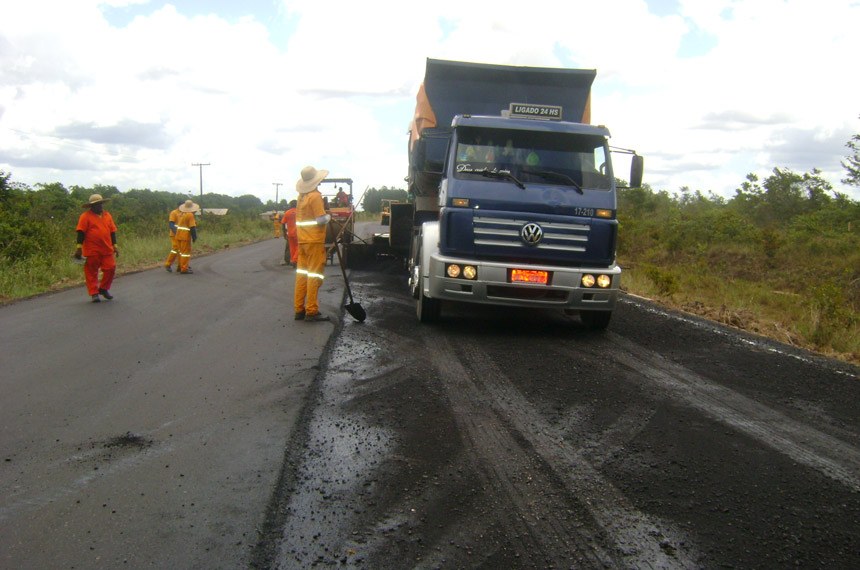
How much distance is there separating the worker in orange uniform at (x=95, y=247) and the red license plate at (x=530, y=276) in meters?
6.54

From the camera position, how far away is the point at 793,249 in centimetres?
2086

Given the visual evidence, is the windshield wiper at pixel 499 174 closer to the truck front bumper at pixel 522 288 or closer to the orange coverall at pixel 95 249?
the truck front bumper at pixel 522 288

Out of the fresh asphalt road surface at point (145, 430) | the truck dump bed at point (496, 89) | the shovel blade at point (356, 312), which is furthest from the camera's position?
the truck dump bed at point (496, 89)

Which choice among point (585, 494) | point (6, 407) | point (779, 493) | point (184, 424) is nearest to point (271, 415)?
point (184, 424)

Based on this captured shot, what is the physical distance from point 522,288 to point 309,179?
326 centimetres

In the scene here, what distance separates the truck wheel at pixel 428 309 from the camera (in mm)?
8359

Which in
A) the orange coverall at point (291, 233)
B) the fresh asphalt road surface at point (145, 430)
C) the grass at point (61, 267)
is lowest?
the grass at point (61, 267)

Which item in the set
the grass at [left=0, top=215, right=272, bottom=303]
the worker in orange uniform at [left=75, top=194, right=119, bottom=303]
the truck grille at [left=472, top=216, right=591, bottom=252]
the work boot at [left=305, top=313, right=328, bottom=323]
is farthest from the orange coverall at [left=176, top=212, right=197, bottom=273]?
the truck grille at [left=472, top=216, right=591, bottom=252]

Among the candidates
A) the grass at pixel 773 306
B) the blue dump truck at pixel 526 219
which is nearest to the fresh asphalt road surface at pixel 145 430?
the blue dump truck at pixel 526 219

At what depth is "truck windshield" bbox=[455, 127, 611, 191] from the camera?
782 centimetres

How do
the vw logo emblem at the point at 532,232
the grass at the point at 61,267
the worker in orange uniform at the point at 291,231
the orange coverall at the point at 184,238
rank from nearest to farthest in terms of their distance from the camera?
the vw logo emblem at the point at 532,232 → the grass at the point at 61,267 → the orange coverall at the point at 184,238 → the worker in orange uniform at the point at 291,231

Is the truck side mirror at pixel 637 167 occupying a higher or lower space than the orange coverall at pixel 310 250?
higher

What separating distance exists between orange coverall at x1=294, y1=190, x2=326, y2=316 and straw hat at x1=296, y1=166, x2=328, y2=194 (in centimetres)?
13

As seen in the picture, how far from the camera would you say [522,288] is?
7629 mm
